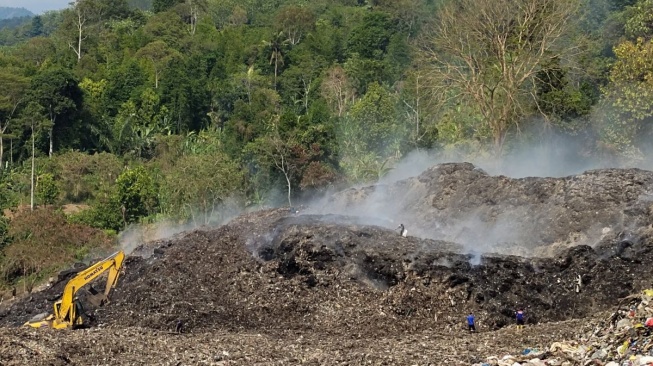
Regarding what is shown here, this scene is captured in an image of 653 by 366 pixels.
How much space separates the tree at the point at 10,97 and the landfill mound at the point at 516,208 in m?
29.0

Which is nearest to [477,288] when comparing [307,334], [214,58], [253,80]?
[307,334]

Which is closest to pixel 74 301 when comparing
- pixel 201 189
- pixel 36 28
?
pixel 201 189

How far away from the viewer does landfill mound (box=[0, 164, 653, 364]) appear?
1756cm

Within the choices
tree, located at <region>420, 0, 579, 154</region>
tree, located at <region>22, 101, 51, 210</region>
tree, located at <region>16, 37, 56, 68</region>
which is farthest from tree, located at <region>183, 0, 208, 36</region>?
tree, located at <region>420, 0, 579, 154</region>

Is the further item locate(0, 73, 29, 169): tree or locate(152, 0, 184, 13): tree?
locate(152, 0, 184, 13): tree

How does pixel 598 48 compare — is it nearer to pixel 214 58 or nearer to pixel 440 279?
pixel 214 58

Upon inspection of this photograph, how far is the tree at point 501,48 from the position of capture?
1163 inches

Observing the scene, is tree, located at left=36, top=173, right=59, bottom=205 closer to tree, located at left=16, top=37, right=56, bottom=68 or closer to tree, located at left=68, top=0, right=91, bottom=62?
tree, located at left=68, top=0, right=91, bottom=62

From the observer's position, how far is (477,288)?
17.9m

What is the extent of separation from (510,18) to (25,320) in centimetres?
1749

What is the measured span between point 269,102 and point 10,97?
44.4 feet

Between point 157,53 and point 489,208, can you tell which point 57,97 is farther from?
point 489,208

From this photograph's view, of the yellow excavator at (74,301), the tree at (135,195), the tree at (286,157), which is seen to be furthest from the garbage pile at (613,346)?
the tree at (135,195)

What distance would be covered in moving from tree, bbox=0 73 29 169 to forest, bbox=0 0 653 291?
0.12 m
